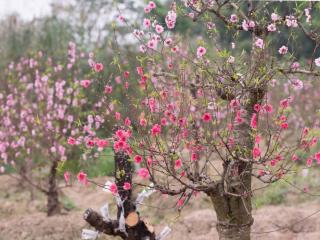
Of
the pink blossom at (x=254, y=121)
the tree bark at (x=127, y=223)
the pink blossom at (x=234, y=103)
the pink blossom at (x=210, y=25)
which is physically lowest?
the tree bark at (x=127, y=223)

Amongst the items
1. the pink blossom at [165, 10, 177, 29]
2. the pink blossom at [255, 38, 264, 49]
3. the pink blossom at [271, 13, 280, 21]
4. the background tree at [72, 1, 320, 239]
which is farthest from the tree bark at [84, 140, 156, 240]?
the pink blossom at [271, 13, 280, 21]

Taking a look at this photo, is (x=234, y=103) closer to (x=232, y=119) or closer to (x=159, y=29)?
(x=232, y=119)

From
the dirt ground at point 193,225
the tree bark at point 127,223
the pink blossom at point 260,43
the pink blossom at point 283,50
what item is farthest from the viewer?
the dirt ground at point 193,225

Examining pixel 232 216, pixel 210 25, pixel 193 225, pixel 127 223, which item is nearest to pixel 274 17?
pixel 210 25

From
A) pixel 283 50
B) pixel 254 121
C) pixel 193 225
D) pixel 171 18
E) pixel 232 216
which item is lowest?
pixel 193 225

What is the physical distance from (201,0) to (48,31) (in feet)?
31.0

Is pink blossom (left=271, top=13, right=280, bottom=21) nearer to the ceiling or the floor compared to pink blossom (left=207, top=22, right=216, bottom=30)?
nearer to the ceiling

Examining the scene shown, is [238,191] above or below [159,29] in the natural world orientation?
below

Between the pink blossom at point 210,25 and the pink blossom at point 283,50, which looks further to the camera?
the pink blossom at point 210,25

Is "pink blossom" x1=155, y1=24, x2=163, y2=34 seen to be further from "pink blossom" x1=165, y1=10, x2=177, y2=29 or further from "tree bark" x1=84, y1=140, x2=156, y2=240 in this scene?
"tree bark" x1=84, y1=140, x2=156, y2=240

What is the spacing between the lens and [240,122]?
17.2 feet

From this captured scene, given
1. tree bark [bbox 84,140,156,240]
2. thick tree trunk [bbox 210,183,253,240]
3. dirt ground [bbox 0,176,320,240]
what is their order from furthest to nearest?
dirt ground [bbox 0,176,320,240] < tree bark [bbox 84,140,156,240] < thick tree trunk [bbox 210,183,253,240]

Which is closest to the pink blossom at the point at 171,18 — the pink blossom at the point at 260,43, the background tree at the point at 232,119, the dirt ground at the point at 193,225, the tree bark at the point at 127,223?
the background tree at the point at 232,119

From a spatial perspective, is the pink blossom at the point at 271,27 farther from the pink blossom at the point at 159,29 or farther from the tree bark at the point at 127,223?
the tree bark at the point at 127,223
